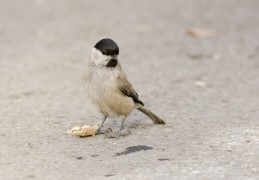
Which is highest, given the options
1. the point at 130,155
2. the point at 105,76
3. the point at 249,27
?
the point at 249,27

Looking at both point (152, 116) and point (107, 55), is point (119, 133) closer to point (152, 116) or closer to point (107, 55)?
point (152, 116)

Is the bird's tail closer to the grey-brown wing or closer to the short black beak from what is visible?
the grey-brown wing

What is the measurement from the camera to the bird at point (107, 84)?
6.30 metres

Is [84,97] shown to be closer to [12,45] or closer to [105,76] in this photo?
[105,76]

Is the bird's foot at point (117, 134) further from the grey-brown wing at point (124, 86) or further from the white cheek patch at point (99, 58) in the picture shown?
the white cheek patch at point (99, 58)

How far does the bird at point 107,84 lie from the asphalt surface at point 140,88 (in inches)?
11.2

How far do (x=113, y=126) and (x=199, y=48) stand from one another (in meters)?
3.60

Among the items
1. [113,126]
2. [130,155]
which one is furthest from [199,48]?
[130,155]

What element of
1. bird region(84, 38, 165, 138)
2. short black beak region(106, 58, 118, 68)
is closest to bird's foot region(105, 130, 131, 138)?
bird region(84, 38, 165, 138)

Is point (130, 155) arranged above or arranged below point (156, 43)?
below

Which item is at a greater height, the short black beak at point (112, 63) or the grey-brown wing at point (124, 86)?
the short black beak at point (112, 63)

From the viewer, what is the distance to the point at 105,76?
20.8 ft

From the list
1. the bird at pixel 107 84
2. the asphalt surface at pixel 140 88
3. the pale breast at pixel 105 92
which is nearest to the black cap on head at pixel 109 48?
the bird at pixel 107 84

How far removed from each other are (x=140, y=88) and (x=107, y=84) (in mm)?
2086
